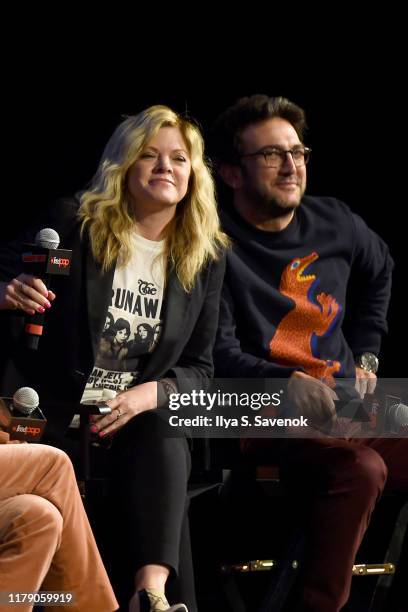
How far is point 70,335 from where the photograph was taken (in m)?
2.46

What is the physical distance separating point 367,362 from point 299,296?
37 centimetres

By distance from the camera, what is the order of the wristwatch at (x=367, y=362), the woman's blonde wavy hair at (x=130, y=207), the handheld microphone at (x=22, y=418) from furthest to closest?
1. the wristwatch at (x=367, y=362)
2. the woman's blonde wavy hair at (x=130, y=207)
3. the handheld microphone at (x=22, y=418)

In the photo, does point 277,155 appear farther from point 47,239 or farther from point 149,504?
point 149,504

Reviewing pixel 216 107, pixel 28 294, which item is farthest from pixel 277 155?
pixel 28 294

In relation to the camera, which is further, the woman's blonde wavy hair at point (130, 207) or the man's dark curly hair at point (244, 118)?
the man's dark curly hair at point (244, 118)

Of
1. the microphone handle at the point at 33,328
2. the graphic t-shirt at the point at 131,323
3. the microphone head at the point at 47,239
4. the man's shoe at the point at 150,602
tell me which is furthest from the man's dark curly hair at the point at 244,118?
the man's shoe at the point at 150,602

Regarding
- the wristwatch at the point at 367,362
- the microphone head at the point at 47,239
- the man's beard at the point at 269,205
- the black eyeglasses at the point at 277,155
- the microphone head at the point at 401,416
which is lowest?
the microphone head at the point at 401,416

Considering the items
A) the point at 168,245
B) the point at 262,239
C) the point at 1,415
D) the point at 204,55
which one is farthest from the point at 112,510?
the point at 204,55

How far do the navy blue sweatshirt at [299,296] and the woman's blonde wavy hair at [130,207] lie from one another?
0.22m

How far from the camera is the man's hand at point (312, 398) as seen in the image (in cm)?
267

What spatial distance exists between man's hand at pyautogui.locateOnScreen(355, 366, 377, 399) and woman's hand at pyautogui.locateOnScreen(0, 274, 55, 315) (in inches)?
48.3

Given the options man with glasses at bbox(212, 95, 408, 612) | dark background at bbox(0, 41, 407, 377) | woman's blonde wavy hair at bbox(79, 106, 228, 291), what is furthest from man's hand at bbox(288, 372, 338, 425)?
dark background at bbox(0, 41, 407, 377)

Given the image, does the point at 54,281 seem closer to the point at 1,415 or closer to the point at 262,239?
the point at 1,415

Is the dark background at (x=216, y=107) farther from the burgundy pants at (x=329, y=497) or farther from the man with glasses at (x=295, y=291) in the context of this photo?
the burgundy pants at (x=329, y=497)
